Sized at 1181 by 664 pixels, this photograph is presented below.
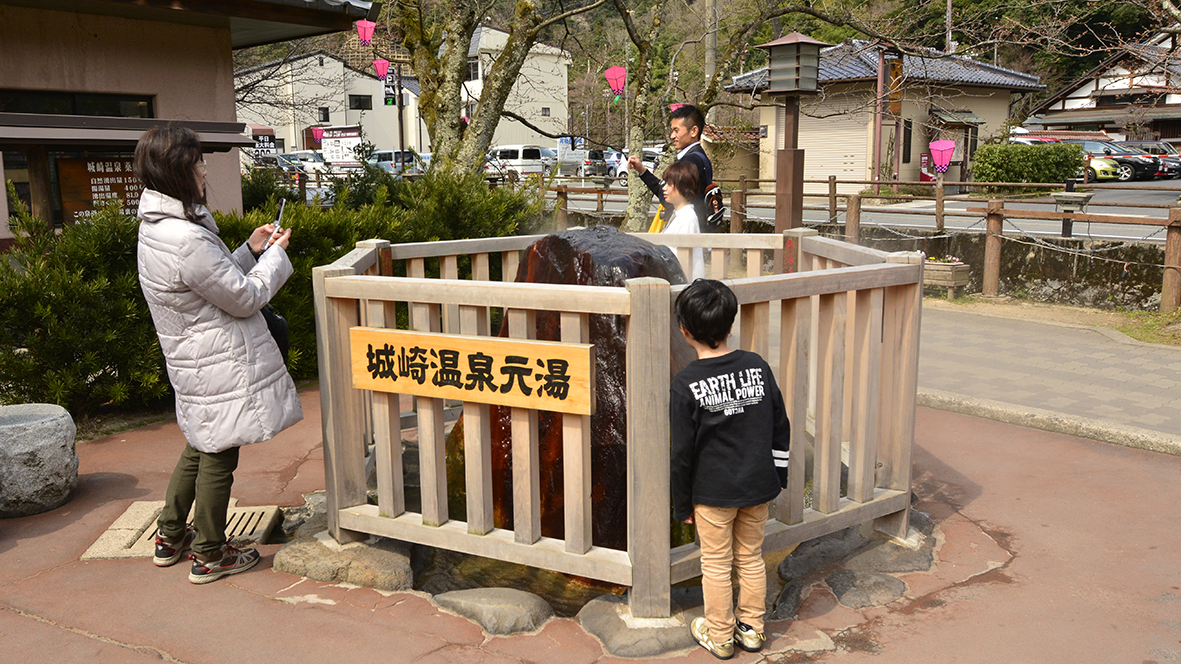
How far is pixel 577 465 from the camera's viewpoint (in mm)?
3016

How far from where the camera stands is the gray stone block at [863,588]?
3.32 metres

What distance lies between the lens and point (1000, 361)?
7531 mm

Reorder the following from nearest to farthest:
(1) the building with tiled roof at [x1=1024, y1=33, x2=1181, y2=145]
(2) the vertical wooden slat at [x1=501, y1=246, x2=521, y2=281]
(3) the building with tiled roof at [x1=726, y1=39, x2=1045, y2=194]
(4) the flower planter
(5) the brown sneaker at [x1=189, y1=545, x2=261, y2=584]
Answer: (5) the brown sneaker at [x1=189, y1=545, x2=261, y2=584] < (2) the vertical wooden slat at [x1=501, y1=246, x2=521, y2=281] < (4) the flower planter < (3) the building with tiled roof at [x1=726, y1=39, x2=1045, y2=194] < (1) the building with tiled roof at [x1=1024, y1=33, x2=1181, y2=145]

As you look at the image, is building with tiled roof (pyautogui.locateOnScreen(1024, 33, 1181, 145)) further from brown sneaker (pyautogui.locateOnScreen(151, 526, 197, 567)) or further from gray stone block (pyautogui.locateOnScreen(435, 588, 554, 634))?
brown sneaker (pyautogui.locateOnScreen(151, 526, 197, 567))

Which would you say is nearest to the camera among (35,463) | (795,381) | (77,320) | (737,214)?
(795,381)

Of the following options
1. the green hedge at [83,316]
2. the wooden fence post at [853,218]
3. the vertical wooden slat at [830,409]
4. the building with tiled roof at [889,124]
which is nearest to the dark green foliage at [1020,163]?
the building with tiled roof at [889,124]

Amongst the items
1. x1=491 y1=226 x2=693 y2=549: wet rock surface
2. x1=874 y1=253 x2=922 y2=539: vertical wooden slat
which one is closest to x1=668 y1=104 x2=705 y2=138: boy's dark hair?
x1=491 y1=226 x2=693 y2=549: wet rock surface

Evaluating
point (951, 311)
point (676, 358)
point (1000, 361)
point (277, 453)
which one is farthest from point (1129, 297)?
point (277, 453)

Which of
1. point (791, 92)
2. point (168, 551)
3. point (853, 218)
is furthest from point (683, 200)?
point (853, 218)

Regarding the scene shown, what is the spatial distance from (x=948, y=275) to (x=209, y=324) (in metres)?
9.76

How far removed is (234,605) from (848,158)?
97.1ft

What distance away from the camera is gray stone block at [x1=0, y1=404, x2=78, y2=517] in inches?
161

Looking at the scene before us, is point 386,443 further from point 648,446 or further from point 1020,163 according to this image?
point 1020,163

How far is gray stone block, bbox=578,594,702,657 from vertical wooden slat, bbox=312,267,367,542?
1.11 metres
